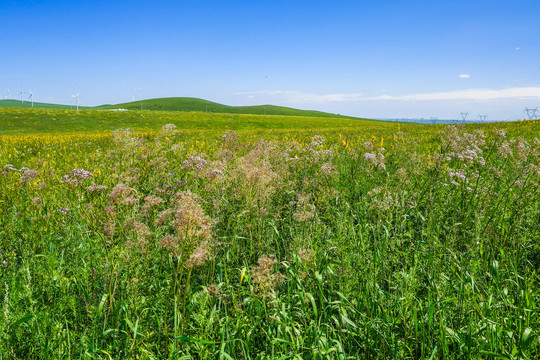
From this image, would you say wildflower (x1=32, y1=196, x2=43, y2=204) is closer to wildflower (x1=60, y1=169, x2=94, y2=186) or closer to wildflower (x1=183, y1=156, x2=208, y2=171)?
wildflower (x1=60, y1=169, x2=94, y2=186)

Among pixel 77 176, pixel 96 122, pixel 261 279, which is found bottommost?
pixel 261 279

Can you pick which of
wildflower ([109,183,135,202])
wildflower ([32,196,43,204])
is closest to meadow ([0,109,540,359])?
wildflower ([109,183,135,202])

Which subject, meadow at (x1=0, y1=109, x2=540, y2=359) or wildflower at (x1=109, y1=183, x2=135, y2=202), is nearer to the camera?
meadow at (x1=0, y1=109, x2=540, y2=359)

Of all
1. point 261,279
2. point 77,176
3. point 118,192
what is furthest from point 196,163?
point 261,279

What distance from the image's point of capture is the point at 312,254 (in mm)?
2709

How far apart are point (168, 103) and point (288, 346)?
162 m

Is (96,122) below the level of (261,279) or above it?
above

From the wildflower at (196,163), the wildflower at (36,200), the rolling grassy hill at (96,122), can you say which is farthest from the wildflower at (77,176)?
the rolling grassy hill at (96,122)

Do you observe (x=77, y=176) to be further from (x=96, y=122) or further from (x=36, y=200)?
(x=96, y=122)

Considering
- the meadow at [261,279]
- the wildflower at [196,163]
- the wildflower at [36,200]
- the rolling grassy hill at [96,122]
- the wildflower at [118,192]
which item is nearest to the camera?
the meadow at [261,279]

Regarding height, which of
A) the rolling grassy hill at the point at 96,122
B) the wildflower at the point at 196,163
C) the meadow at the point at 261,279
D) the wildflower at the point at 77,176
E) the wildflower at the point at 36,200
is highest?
the rolling grassy hill at the point at 96,122

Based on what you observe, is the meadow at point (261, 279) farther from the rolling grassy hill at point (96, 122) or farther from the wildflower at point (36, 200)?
the rolling grassy hill at point (96, 122)

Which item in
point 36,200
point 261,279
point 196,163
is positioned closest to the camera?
point 261,279

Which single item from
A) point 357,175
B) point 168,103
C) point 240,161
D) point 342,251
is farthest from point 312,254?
point 168,103
